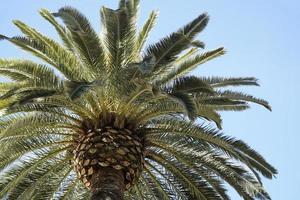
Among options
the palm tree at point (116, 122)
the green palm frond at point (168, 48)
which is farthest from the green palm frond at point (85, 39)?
the green palm frond at point (168, 48)

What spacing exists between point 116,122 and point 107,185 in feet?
6.26

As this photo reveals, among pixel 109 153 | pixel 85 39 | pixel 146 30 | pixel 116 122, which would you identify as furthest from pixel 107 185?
pixel 146 30

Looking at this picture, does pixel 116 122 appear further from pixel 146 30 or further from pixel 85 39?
pixel 146 30

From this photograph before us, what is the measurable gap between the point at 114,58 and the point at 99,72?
1.69 feet

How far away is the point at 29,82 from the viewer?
13.8m

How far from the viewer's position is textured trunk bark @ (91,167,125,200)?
504 inches

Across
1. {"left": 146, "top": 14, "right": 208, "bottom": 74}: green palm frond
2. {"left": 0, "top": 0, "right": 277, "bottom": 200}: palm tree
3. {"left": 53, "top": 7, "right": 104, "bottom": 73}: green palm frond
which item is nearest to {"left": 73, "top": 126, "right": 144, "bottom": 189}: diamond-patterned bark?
{"left": 0, "top": 0, "right": 277, "bottom": 200}: palm tree

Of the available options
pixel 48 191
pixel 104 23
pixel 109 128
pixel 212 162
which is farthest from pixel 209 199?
pixel 104 23

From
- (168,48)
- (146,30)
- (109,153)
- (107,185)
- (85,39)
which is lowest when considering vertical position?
(107,185)

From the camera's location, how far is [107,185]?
13023 millimetres

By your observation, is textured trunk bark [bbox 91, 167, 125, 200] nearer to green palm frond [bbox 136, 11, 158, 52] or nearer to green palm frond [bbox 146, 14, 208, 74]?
green palm frond [bbox 146, 14, 208, 74]

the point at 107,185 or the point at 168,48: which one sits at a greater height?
the point at 168,48

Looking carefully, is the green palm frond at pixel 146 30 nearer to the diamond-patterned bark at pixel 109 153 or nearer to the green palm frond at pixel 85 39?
the green palm frond at pixel 85 39

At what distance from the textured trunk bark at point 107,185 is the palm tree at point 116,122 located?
0.11 feet
